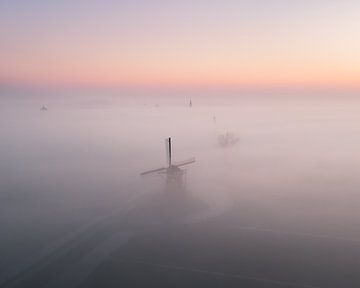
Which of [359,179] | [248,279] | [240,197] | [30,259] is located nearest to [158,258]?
[248,279]

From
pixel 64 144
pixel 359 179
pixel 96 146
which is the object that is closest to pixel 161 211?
pixel 359 179

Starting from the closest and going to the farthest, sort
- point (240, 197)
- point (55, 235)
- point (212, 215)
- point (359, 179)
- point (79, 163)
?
point (55, 235) → point (212, 215) → point (240, 197) → point (359, 179) → point (79, 163)

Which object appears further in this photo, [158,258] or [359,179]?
[359,179]

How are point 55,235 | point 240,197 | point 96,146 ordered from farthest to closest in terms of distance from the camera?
1. point 96,146
2. point 240,197
3. point 55,235

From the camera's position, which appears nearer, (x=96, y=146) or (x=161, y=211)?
(x=161, y=211)

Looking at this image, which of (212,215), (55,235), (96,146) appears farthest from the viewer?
(96,146)

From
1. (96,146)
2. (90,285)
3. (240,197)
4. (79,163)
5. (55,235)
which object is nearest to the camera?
(90,285)

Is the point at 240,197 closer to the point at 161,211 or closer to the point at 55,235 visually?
the point at 161,211

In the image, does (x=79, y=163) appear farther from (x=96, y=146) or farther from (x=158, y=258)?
(x=158, y=258)
